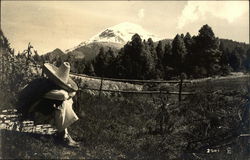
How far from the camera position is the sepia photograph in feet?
26.8

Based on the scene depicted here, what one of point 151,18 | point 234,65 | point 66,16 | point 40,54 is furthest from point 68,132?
point 234,65

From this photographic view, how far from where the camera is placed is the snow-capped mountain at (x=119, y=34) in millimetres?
9594

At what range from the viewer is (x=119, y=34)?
32.3 feet

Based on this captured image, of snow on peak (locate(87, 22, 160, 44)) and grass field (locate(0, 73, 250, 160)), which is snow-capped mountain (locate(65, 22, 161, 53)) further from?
grass field (locate(0, 73, 250, 160))

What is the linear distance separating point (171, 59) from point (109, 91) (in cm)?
373

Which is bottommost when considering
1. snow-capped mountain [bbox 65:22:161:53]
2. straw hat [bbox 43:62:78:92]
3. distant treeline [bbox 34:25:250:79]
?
straw hat [bbox 43:62:78:92]

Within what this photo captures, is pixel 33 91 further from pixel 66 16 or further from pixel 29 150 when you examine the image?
pixel 66 16

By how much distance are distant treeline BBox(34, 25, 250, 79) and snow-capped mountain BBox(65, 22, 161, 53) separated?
178 millimetres

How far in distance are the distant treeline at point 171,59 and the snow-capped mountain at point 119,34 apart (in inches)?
7.0

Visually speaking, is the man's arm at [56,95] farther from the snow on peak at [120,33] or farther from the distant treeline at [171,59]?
the snow on peak at [120,33]

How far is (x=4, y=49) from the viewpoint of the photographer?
862cm

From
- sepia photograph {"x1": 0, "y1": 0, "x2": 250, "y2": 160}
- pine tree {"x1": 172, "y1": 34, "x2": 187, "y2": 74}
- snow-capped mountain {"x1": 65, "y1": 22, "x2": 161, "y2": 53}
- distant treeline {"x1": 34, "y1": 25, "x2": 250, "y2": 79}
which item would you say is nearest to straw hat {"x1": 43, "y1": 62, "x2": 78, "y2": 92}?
sepia photograph {"x1": 0, "y1": 0, "x2": 250, "y2": 160}

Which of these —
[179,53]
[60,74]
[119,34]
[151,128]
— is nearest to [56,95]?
[60,74]

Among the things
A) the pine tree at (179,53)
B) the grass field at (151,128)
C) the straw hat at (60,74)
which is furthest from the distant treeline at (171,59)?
the straw hat at (60,74)
